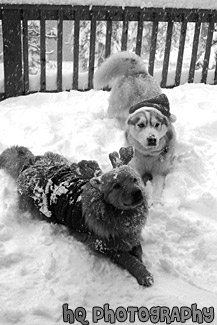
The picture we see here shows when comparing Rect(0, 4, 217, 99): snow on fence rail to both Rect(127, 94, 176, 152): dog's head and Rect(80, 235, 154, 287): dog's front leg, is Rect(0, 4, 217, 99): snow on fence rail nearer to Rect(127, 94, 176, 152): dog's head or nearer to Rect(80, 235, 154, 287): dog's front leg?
Rect(127, 94, 176, 152): dog's head

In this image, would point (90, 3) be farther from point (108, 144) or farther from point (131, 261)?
point (131, 261)

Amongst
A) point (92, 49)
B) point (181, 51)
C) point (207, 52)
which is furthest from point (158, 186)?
point (207, 52)

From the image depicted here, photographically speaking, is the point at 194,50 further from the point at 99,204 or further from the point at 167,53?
the point at 99,204

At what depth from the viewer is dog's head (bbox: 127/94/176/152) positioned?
369cm

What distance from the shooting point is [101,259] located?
2691 millimetres

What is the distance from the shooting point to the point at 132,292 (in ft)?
7.85

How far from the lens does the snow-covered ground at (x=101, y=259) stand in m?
2.29

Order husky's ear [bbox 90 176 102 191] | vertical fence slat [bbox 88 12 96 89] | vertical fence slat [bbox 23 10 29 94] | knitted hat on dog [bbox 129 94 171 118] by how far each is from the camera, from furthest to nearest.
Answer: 1. vertical fence slat [bbox 88 12 96 89]
2. vertical fence slat [bbox 23 10 29 94]
3. knitted hat on dog [bbox 129 94 171 118]
4. husky's ear [bbox 90 176 102 191]

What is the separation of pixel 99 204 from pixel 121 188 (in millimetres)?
203

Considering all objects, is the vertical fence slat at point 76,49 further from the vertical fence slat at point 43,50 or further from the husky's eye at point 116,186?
the husky's eye at point 116,186

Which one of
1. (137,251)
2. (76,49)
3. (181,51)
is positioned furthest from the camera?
(181,51)

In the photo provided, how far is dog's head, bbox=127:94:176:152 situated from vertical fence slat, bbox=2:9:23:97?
2.78m

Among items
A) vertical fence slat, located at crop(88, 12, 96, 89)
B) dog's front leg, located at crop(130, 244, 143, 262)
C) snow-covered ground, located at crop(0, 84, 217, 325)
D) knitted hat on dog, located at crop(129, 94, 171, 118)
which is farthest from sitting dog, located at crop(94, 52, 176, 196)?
vertical fence slat, located at crop(88, 12, 96, 89)

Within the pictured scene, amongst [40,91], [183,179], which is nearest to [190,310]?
[183,179]
